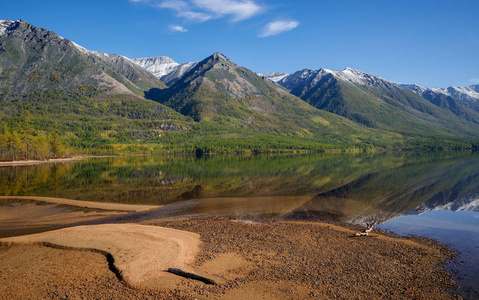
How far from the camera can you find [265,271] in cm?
1897

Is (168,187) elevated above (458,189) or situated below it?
below

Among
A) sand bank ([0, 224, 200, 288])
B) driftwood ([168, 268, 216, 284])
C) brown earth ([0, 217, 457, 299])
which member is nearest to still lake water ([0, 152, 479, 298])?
brown earth ([0, 217, 457, 299])

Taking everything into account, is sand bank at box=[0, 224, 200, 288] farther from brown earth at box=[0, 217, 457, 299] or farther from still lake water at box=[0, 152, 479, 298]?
still lake water at box=[0, 152, 479, 298]

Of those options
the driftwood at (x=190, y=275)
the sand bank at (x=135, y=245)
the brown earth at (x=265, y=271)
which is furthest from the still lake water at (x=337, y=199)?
the driftwood at (x=190, y=275)

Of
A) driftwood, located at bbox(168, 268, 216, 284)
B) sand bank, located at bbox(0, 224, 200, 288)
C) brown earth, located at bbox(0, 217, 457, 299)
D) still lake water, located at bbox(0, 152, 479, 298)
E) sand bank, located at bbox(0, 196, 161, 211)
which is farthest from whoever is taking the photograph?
sand bank, located at bbox(0, 196, 161, 211)

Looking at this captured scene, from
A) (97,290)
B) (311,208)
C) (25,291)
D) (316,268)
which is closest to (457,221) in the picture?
(311,208)

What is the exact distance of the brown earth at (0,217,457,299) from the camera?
16.2m

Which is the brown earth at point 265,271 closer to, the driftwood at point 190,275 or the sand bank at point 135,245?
the driftwood at point 190,275

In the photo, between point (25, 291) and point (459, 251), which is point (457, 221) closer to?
point (459, 251)

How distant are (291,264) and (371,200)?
3465 cm

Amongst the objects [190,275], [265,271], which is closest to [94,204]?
[190,275]

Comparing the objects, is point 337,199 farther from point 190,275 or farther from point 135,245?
point 190,275

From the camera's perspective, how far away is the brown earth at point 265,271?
16203 mm

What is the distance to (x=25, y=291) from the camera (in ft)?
52.3
